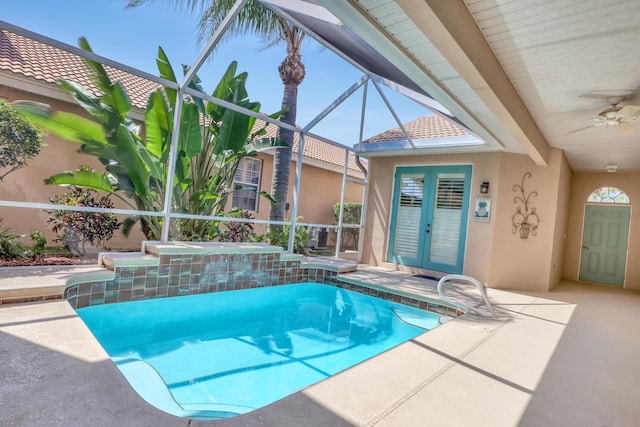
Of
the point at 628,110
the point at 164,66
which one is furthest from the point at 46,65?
the point at 628,110

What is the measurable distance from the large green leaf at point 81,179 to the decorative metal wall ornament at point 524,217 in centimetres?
830

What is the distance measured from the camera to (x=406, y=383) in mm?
2566

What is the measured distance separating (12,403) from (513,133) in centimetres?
647

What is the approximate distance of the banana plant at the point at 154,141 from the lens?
200 inches

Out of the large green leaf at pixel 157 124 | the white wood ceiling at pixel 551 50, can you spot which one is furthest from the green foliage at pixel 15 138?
the white wood ceiling at pixel 551 50

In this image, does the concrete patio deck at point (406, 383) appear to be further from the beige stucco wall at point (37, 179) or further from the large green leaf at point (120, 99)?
the beige stucco wall at point (37, 179)

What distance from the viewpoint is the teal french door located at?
26.5ft

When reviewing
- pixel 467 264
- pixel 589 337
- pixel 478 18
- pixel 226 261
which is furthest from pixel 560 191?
pixel 226 261

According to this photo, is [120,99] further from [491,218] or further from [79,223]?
[491,218]

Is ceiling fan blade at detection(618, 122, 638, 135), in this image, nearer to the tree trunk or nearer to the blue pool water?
the blue pool water

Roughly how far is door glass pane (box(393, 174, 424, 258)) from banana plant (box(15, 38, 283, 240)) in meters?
4.01

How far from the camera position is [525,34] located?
3355 mm

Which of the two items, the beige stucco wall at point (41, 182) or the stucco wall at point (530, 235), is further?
the stucco wall at point (530, 235)

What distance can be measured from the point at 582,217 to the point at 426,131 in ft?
19.6
